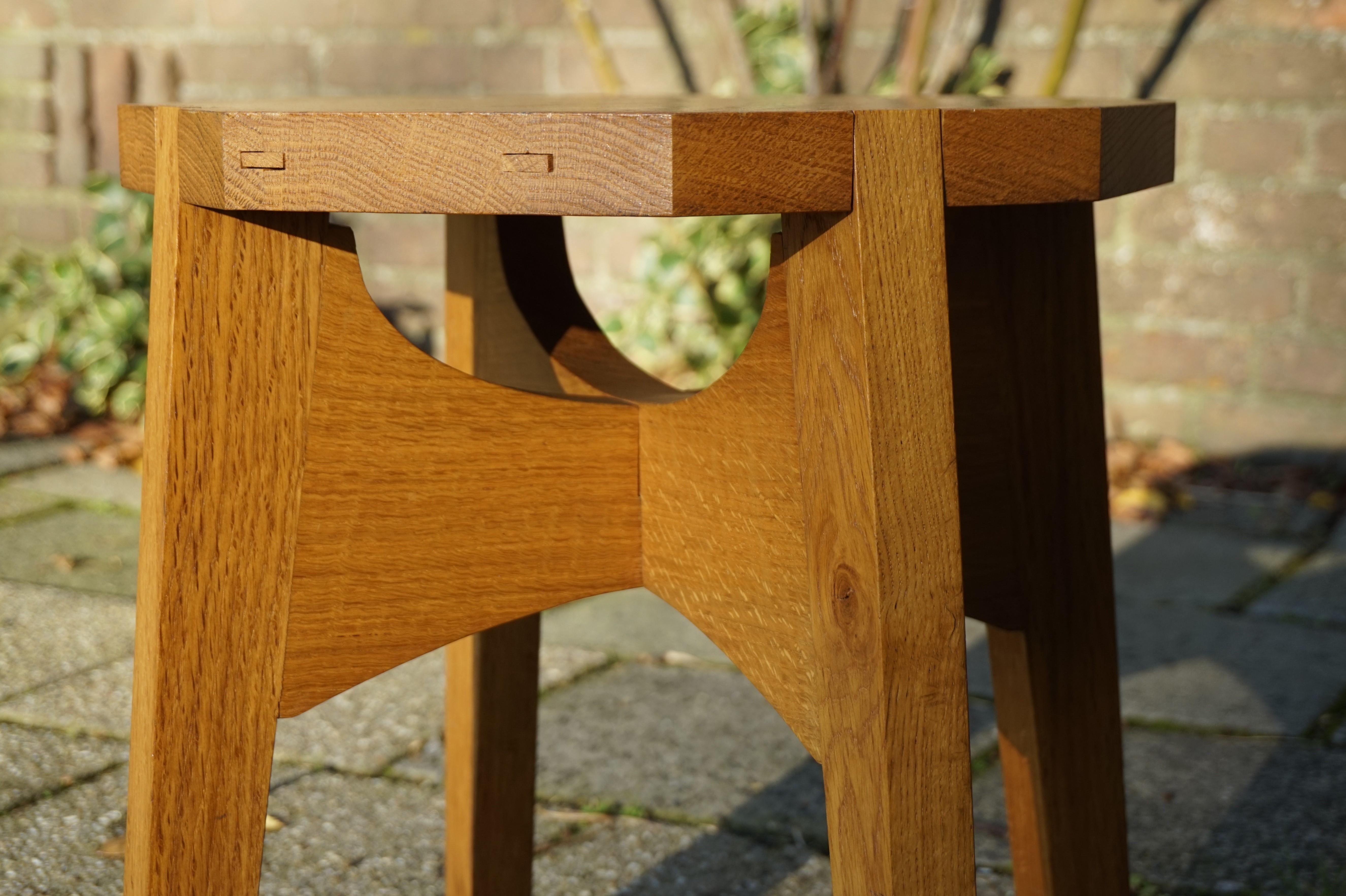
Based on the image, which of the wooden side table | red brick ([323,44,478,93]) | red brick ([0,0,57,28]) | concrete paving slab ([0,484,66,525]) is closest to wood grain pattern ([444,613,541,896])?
the wooden side table

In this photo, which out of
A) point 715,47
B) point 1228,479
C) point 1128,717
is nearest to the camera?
point 1128,717

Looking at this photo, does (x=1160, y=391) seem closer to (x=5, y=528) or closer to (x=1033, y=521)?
(x=1033, y=521)

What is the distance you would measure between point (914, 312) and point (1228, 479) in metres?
2.29

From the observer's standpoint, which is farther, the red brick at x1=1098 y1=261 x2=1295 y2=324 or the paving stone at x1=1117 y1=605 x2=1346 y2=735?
the red brick at x1=1098 y1=261 x2=1295 y2=324

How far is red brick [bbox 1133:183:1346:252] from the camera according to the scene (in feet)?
8.83

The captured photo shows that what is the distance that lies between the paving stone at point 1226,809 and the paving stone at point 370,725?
0.72m

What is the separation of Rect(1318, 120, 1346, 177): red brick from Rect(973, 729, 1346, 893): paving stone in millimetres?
1426

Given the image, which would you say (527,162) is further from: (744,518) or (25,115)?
(25,115)

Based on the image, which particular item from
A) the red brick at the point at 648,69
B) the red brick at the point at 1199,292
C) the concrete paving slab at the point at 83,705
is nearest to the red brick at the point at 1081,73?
the red brick at the point at 1199,292

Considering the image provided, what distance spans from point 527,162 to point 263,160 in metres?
0.16

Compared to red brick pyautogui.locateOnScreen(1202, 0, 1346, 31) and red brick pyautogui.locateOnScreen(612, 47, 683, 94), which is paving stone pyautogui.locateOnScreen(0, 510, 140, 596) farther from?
red brick pyautogui.locateOnScreen(1202, 0, 1346, 31)

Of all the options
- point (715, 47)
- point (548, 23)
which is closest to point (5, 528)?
point (548, 23)

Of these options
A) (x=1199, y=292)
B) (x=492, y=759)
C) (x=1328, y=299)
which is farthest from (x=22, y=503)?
(x=1328, y=299)

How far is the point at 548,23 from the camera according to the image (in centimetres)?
312
